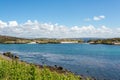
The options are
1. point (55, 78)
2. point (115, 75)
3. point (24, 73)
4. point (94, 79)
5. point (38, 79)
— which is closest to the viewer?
point (38, 79)

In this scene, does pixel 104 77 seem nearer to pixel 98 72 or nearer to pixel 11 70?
pixel 98 72

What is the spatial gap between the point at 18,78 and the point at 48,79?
12.2 feet

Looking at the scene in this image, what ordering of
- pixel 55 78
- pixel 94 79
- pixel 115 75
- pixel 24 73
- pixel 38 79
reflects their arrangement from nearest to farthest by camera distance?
1. pixel 38 79
2. pixel 55 78
3. pixel 24 73
4. pixel 94 79
5. pixel 115 75

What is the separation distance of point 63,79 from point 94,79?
34.3 metres

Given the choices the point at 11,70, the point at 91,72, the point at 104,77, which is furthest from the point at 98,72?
the point at 11,70

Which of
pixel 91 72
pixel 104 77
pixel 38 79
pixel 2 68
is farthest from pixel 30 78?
pixel 91 72

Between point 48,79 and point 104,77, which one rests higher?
point 48,79

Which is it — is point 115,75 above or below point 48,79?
below

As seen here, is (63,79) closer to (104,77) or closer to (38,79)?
(38,79)

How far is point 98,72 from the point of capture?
3046 inches

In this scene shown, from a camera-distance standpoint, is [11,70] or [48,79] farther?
[11,70]

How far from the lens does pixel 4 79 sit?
116 feet

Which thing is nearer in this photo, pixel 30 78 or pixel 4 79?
pixel 30 78

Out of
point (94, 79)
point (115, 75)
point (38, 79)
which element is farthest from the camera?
point (115, 75)
